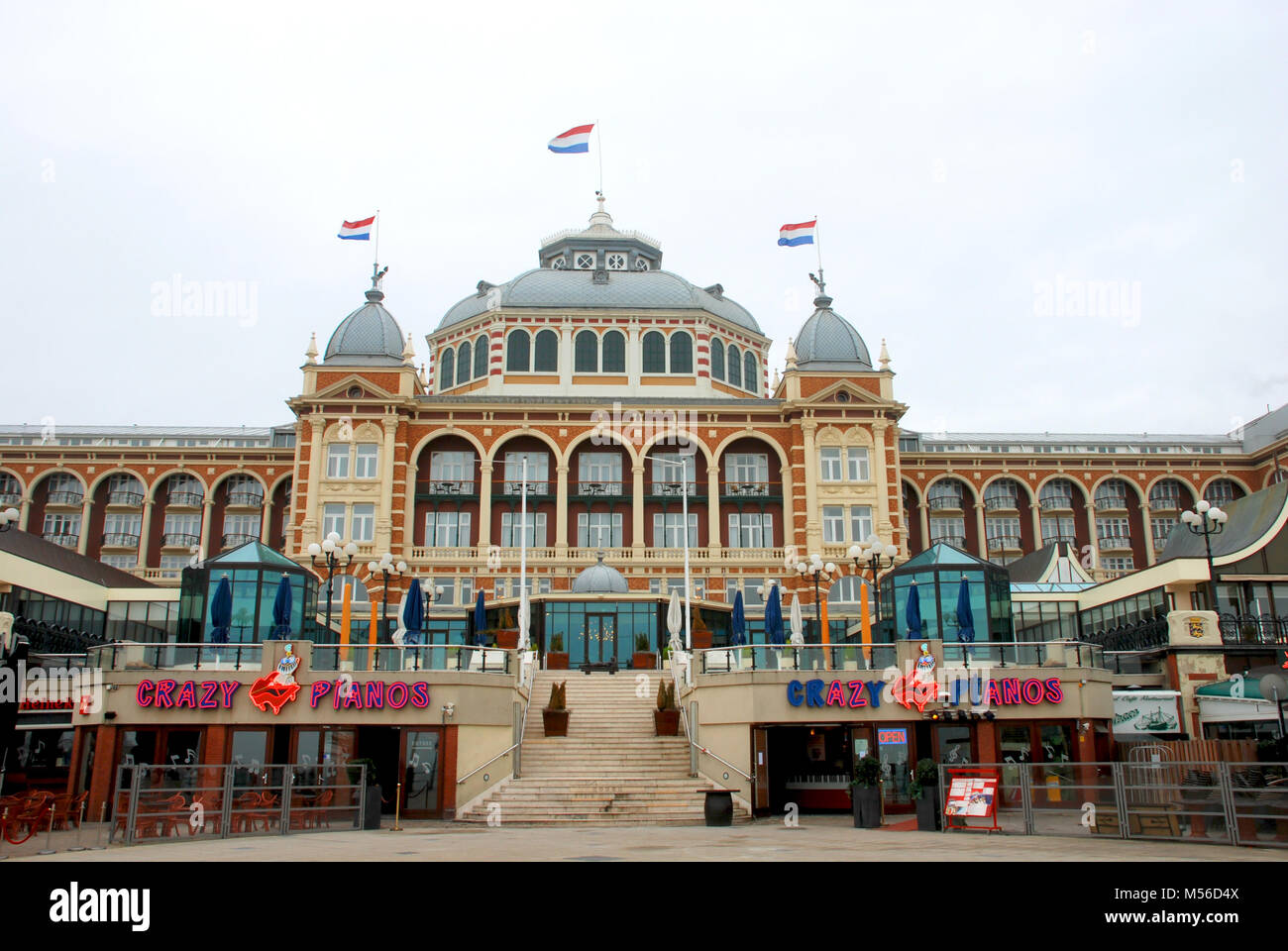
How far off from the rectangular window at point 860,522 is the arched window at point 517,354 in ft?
69.7

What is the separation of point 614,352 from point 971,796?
46983 mm

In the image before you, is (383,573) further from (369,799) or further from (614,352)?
(614,352)


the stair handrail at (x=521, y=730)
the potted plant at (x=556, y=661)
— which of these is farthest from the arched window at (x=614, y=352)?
the stair handrail at (x=521, y=730)

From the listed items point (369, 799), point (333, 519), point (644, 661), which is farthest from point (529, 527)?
point (369, 799)

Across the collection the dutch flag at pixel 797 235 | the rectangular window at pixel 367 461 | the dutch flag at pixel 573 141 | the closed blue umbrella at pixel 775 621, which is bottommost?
the closed blue umbrella at pixel 775 621

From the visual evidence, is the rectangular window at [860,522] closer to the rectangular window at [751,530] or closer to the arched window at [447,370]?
the rectangular window at [751,530]

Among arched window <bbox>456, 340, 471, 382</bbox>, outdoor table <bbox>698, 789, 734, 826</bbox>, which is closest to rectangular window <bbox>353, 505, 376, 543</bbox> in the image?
arched window <bbox>456, 340, 471, 382</bbox>

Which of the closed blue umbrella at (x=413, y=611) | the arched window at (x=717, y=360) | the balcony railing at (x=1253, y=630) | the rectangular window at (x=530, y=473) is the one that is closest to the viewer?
the closed blue umbrella at (x=413, y=611)

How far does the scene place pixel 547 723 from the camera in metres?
35.2

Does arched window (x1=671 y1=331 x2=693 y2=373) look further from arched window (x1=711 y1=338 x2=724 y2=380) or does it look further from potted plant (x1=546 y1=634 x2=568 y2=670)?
potted plant (x1=546 y1=634 x2=568 y2=670)

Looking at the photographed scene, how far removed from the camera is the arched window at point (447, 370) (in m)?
70.2

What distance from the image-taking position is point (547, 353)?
224 ft
